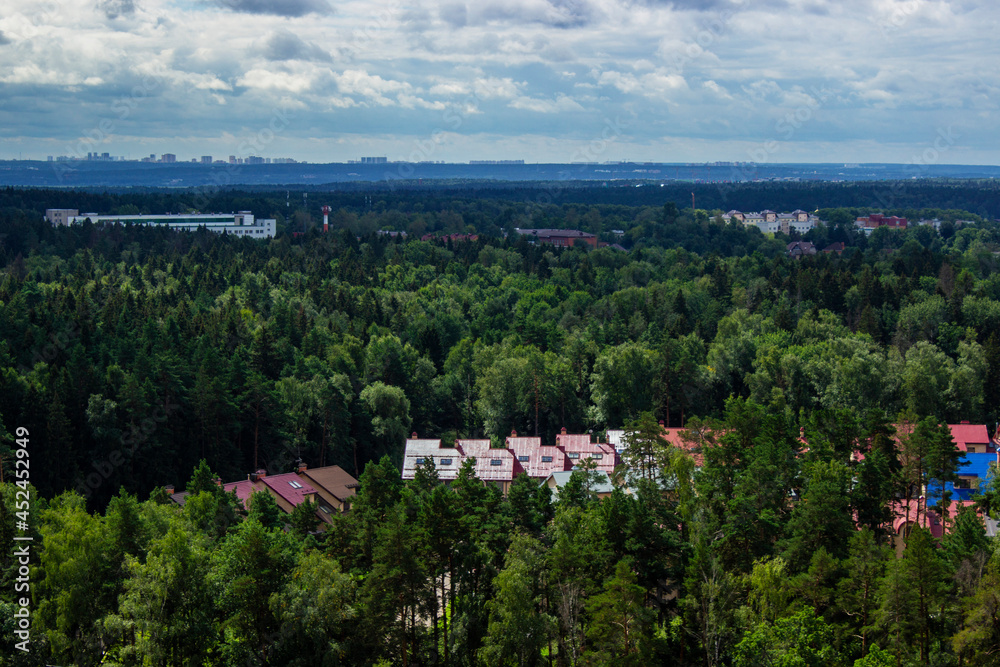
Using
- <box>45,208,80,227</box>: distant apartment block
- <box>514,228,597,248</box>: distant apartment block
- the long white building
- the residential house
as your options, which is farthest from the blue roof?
<box>45,208,80,227</box>: distant apartment block

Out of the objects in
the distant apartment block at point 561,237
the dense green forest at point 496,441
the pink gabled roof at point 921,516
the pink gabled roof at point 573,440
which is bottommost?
the pink gabled roof at point 573,440

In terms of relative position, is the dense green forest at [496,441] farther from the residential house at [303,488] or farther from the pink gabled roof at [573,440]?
the residential house at [303,488]

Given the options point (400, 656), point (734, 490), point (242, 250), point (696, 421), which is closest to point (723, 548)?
point (734, 490)

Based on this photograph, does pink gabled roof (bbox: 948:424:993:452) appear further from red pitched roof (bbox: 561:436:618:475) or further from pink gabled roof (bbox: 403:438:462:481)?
pink gabled roof (bbox: 403:438:462:481)

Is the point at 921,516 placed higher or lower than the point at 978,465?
higher

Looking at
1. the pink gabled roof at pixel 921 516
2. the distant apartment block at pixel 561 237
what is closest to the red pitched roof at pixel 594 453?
the pink gabled roof at pixel 921 516

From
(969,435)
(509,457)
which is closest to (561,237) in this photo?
(969,435)

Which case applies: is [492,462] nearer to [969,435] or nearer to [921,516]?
[921,516]
